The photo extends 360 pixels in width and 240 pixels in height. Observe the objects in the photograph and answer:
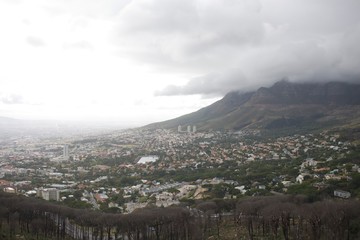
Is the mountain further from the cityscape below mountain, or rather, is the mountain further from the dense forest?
the dense forest

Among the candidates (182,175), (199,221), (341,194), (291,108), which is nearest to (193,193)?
(182,175)

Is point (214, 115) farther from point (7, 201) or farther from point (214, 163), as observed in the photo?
point (7, 201)

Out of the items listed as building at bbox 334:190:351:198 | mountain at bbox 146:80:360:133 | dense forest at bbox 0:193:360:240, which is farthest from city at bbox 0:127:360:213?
mountain at bbox 146:80:360:133

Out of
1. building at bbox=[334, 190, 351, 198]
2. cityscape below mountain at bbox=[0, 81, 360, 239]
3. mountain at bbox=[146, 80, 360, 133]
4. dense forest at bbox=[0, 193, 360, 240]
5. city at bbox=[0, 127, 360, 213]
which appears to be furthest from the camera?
mountain at bbox=[146, 80, 360, 133]

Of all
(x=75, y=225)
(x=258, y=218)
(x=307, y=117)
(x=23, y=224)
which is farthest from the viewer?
(x=307, y=117)

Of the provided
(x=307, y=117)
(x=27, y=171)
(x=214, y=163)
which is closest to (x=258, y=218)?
(x=214, y=163)
